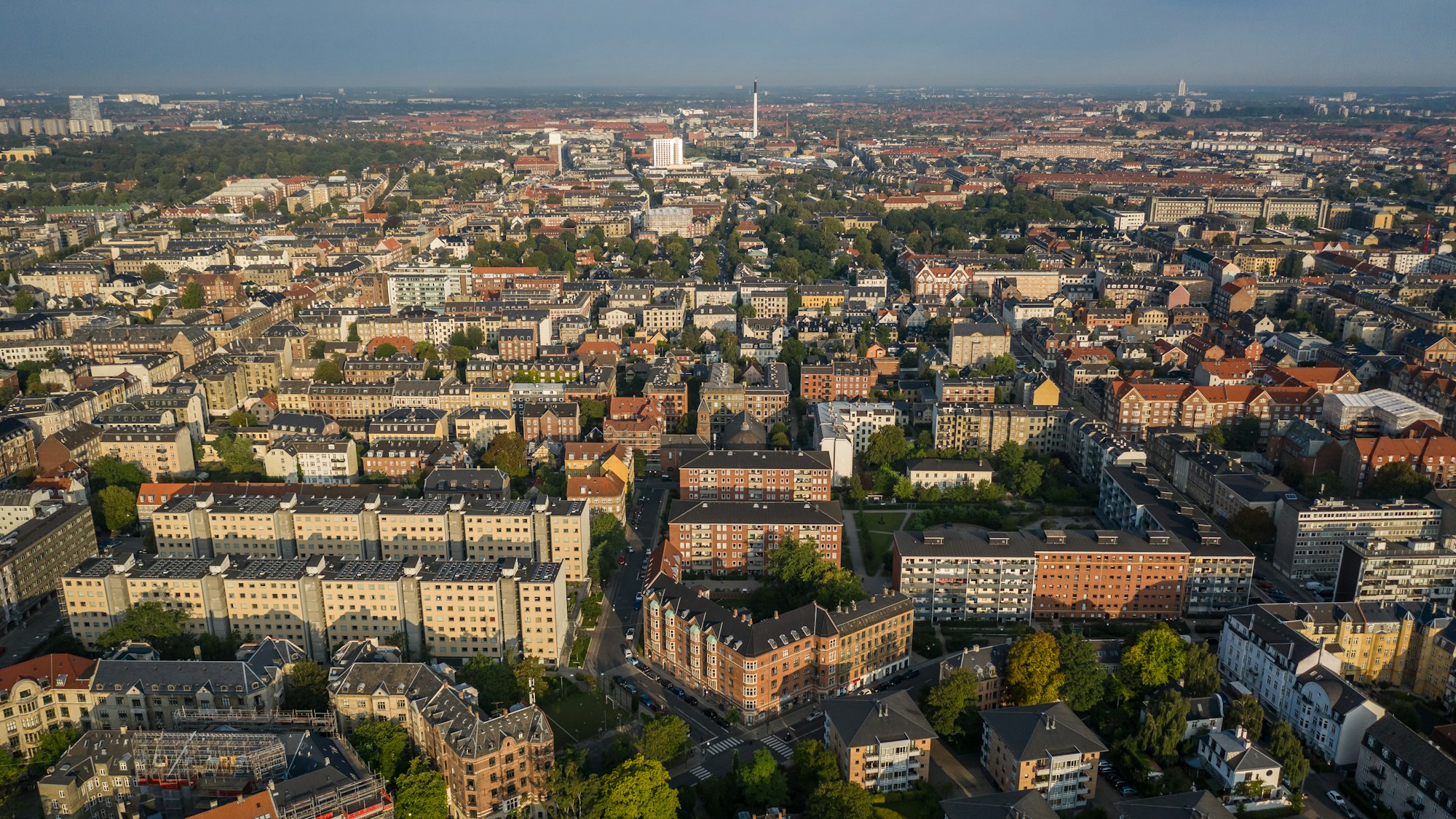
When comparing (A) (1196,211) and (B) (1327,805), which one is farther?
(A) (1196,211)

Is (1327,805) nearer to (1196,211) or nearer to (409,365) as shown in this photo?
(409,365)

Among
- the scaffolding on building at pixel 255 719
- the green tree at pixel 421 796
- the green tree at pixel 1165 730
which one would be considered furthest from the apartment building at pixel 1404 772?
the scaffolding on building at pixel 255 719

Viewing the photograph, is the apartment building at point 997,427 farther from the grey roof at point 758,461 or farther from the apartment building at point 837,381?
the grey roof at point 758,461

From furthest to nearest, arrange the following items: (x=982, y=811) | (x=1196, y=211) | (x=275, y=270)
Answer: (x=1196, y=211)
(x=275, y=270)
(x=982, y=811)

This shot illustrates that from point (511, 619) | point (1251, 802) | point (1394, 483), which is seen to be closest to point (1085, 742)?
point (1251, 802)

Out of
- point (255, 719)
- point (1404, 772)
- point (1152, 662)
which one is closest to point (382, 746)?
point (255, 719)

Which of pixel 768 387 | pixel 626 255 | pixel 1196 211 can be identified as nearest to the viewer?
pixel 768 387
